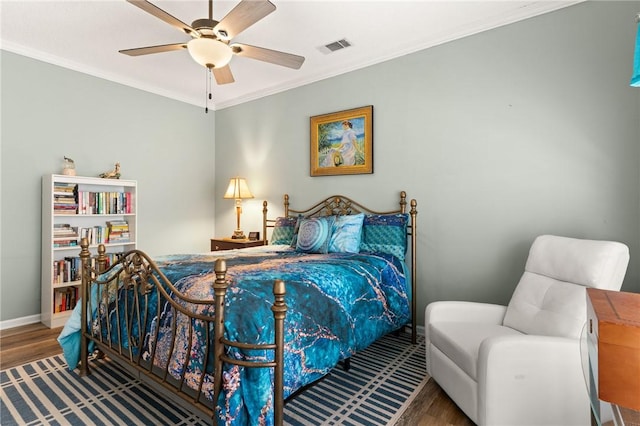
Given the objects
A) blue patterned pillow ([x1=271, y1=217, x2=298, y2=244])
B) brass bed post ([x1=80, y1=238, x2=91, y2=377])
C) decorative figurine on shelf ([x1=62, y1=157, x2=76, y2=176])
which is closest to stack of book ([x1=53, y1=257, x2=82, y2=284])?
decorative figurine on shelf ([x1=62, y1=157, x2=76, y2=176])

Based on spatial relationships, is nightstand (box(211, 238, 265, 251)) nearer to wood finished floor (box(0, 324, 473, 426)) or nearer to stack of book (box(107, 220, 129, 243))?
stack of book (box(107, 220, 129, 243))

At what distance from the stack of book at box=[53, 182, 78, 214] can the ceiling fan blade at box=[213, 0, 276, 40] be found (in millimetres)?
2522

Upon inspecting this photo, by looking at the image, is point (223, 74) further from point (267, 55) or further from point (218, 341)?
point (218, 341)

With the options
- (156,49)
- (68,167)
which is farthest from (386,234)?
(68,167)

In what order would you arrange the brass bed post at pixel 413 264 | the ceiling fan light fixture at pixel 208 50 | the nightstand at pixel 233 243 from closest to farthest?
the ceiling fan light fixture at pixel 208 50
the brass bed post at pixel 413 264
the nightstand at pixel 233 243

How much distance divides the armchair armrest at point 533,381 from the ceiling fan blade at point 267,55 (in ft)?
7.61

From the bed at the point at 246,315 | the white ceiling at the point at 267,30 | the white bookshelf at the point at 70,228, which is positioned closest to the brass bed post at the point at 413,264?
the bed at the point at 246,315

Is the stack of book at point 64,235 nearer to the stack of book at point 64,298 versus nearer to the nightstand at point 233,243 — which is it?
the stack of book at point 64,298

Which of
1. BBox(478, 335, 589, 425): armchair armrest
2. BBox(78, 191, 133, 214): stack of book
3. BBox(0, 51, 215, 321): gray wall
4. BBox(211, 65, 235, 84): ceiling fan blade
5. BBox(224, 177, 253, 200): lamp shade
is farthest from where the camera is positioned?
BBox(224, 177, 253, 200): lamp shade

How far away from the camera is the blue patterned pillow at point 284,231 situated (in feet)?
12.3

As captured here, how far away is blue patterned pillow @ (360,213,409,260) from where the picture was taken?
3086 mm

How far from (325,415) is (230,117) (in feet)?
13.8

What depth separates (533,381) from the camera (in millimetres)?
1624

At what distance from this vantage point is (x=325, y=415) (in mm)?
1949
